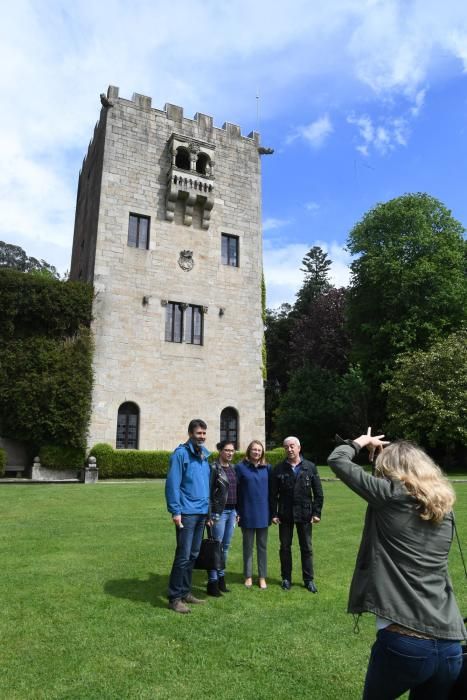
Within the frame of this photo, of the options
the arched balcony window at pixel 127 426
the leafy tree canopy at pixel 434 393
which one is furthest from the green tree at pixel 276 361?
the arched balcony window at pixel 127 426

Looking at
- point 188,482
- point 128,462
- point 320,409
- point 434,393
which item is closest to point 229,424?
point 128,462

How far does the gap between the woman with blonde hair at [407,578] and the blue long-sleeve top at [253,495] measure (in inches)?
169

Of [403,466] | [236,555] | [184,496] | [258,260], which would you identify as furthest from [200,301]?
[403,466]

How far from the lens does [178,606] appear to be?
5.91m

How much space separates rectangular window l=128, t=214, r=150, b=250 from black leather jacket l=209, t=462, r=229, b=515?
728 inches

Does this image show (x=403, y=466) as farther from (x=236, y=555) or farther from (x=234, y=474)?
(x=236, y=555)

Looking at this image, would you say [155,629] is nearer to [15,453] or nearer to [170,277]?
[15,453]

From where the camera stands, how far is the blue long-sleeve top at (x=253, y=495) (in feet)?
23.4

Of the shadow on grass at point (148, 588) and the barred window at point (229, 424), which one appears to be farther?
the barred window at point (229, 424)

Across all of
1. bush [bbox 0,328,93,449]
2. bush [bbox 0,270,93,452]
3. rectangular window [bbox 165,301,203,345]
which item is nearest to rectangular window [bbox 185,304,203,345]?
rectangular window [bbox 165,301,203,345]

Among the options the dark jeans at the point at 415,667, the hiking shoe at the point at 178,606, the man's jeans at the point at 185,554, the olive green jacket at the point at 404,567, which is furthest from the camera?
the man's jeans at the point at 185,554

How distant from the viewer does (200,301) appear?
24875 mm

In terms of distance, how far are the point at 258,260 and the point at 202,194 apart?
4.46 metres

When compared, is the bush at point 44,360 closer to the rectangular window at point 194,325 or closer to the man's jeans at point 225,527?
the rectangular window at point 194,325
